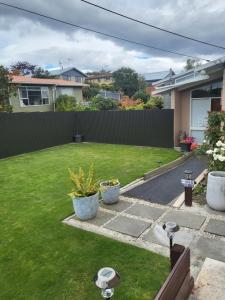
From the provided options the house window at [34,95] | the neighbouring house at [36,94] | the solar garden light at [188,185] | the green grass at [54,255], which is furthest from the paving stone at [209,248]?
the house window at [34,95]

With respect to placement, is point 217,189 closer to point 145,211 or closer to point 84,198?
point 145,211

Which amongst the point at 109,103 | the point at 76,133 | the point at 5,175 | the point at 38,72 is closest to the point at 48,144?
the point at 76,133

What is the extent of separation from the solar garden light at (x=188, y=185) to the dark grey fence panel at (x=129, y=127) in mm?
6668

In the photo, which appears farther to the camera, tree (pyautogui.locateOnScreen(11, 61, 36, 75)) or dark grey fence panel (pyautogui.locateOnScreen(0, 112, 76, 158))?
tree (pyautogui.locateOnScreen(11, 61, 36, 75))

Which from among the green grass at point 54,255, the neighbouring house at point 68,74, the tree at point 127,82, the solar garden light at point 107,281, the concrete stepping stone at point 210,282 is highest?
the neighbouring house at point 68,74

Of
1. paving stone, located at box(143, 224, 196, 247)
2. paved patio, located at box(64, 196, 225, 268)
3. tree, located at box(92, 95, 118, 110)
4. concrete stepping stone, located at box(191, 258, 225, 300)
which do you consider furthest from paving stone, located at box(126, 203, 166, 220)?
tree, located at box(92, 95, 118, 110)

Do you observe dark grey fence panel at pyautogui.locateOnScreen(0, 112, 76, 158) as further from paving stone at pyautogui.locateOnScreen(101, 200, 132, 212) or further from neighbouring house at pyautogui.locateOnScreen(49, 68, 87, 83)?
neighbouring house at pyautogui.locateOnScreen(49, 68, 87, 83)

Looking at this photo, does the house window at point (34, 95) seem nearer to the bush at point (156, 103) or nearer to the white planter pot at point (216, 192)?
the bush at point (156, 103)

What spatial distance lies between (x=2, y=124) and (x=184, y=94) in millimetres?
8193

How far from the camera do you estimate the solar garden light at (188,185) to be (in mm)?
4766

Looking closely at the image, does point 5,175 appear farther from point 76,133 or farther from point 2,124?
point 76,133

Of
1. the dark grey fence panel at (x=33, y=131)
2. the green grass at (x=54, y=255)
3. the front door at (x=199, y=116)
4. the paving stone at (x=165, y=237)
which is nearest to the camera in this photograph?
the green grass at (x=54, y=255)

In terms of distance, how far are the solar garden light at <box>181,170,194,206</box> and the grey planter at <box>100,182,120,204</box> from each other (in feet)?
4.50

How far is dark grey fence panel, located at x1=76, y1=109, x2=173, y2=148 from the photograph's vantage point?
37.4 ft
